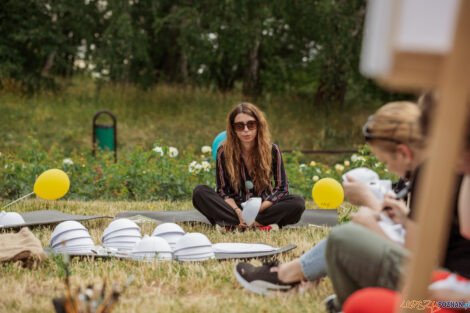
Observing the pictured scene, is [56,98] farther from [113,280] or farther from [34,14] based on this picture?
[113,280]

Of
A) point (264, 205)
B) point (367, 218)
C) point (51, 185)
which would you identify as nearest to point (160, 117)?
point (51, 185)

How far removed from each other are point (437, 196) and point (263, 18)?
408 inches

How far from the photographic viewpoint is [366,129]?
208 cm

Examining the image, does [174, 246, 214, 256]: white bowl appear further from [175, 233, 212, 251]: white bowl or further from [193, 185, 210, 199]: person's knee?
[193, 185, 210, 199]: person's knee

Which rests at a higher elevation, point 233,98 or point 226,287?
point 233,98

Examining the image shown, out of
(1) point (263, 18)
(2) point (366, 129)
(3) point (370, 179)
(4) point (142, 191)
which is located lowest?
(4) point (142, 191)

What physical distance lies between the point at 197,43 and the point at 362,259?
33.0 ft

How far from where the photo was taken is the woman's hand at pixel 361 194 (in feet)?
7.39

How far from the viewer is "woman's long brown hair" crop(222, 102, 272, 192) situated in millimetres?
4402

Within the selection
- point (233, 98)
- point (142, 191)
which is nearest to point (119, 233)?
point (142, 191)

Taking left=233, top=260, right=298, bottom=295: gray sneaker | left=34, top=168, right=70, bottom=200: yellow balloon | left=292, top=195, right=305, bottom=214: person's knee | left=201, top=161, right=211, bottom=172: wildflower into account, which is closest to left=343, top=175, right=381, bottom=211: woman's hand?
left=233, top=260, right=298, bottom=295: gray sneaker

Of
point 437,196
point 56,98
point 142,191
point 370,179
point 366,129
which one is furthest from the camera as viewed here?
point 56,98

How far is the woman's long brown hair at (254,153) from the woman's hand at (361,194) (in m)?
2.08

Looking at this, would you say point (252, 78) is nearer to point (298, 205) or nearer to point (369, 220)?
point (298, 205)
